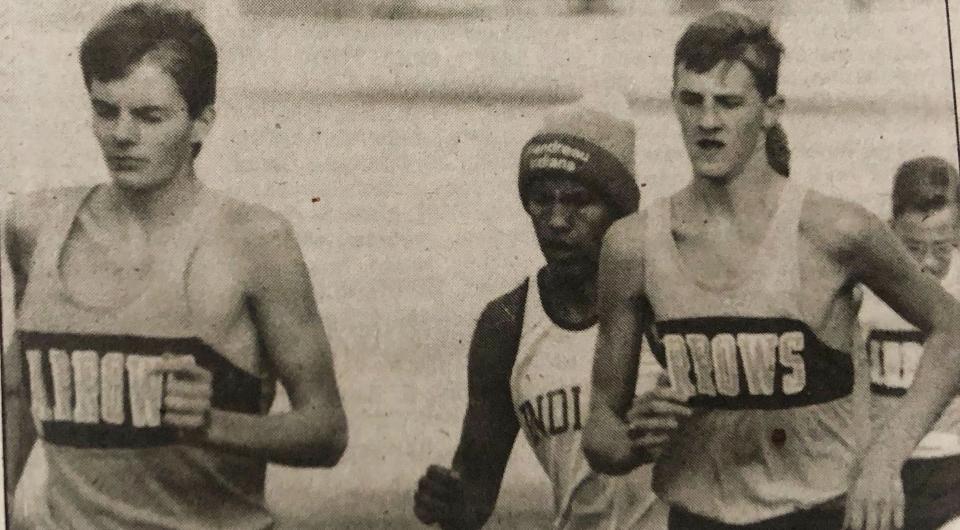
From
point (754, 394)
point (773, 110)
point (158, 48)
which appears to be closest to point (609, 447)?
point (754, 394)

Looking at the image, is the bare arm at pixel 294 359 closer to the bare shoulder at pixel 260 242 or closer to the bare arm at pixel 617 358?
the bare shoulder at pixel 260 242

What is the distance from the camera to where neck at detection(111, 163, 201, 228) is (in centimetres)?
99

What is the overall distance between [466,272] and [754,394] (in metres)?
0.30

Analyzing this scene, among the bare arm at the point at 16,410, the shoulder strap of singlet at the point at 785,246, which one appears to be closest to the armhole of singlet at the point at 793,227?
the shoulder strap of singlet at the point at 785,246

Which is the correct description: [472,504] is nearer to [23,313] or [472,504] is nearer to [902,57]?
[23,313]

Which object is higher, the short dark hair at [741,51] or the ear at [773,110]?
the short dark hair at [741,51]

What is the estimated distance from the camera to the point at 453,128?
102cm

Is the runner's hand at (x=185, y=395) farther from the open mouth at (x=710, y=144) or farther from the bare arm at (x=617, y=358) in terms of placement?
the open mouth at (x=710, y=144)

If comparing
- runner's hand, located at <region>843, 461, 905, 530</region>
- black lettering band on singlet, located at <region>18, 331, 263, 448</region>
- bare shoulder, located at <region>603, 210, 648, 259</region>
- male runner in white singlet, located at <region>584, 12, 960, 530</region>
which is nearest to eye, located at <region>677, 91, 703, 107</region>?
male runner in white singlet, located at <region>584, 12, 960, 530</region>

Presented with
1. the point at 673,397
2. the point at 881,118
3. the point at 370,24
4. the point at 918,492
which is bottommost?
the point at 918,492

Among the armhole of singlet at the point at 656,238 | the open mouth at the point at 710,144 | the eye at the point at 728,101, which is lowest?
the armhole of singlet at the point at 656,238

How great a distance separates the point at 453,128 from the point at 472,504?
1.20 feet

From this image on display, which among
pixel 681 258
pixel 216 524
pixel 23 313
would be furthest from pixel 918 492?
pixel 23 313

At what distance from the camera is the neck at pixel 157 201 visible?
0.99m
